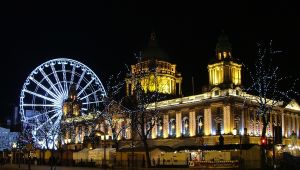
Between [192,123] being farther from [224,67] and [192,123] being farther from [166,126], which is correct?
[224,67]

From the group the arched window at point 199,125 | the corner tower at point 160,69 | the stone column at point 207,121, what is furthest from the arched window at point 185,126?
the corner tower at point 160,69

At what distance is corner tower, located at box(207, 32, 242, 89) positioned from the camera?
9994 centimetres

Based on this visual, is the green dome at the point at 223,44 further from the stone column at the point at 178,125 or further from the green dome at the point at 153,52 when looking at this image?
the green dome at the point at 153,52

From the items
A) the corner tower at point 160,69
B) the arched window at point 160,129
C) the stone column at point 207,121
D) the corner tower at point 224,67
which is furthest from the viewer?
the corner tower at point 160,69

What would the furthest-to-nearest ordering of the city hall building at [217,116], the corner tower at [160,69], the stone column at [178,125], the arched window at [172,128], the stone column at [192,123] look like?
the corner tower at [160,69], the arched window at [172,128], the stone column at [178,125], the stone column at [192,123], the city hall building at [217,116]

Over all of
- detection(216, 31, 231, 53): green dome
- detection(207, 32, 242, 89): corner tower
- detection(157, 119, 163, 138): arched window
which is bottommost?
detection(157, 119, 163, 138): arched window

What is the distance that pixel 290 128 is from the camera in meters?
113

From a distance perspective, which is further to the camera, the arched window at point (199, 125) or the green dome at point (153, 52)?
the green dome at point (153, 52)

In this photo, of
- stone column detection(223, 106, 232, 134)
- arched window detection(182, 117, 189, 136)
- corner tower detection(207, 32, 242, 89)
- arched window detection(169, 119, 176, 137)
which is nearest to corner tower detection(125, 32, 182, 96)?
arched window detection(169, 119, 176, 137)

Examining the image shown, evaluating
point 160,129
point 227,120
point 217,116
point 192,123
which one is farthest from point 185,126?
point 227,120

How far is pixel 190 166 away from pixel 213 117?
119 ft

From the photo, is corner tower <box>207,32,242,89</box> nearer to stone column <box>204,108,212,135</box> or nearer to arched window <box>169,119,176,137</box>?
stone column <box>204,108,212,135</box>

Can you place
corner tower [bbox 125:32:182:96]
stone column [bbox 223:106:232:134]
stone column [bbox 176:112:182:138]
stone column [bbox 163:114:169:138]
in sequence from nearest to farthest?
stone column [bbox 223:106:232:134]
stone column [bbox 176:112:182:138]
stone column [bbox 163:114:169:138]
corner tower [bbox 125:32:182:96]

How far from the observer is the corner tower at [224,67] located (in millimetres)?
99938
